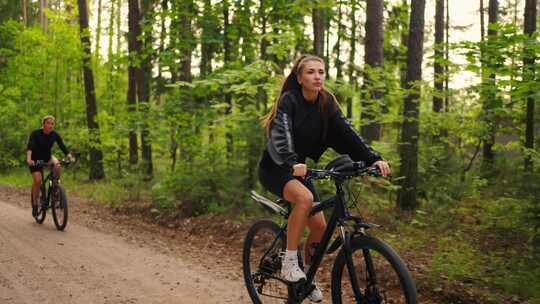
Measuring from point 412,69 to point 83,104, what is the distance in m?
16.5

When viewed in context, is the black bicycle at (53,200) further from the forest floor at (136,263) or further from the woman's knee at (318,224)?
the woman's knee at (318,224)

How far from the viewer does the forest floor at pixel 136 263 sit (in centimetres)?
562

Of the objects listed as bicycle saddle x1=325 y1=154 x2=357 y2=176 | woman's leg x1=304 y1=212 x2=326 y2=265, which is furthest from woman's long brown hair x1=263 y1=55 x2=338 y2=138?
woman's leg x1=304 y1=212 x2=326 y2=265

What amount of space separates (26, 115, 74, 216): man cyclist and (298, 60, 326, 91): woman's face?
7254mm

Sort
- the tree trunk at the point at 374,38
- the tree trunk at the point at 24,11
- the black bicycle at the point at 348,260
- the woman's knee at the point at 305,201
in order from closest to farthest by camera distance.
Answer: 1. the black bicycle at the point at 348,260
2. the woman's knee at the point at 305,201
3. the tree trunk at the point at 374,38
4. the tree trunk at the point at 24,11

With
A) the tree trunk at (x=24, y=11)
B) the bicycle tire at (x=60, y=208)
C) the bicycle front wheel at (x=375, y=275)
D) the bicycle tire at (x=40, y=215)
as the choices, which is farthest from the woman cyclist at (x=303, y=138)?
the tree trunk at (x=24, y=11)

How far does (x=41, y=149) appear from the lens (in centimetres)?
1016

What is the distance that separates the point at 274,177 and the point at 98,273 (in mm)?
3577

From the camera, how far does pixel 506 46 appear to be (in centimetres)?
612

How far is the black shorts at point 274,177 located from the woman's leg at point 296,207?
83 mm

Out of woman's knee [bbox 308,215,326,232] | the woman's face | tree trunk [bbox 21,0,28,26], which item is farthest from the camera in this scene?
tree trunk [bbox 21,0,28,26]

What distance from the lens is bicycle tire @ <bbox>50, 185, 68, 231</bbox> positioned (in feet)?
30.9

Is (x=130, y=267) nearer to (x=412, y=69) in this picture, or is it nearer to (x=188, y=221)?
(x=188, y=221)

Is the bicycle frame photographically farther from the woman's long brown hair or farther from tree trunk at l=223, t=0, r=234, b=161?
tree trunk at l=223, t=0, r=234, b=161
